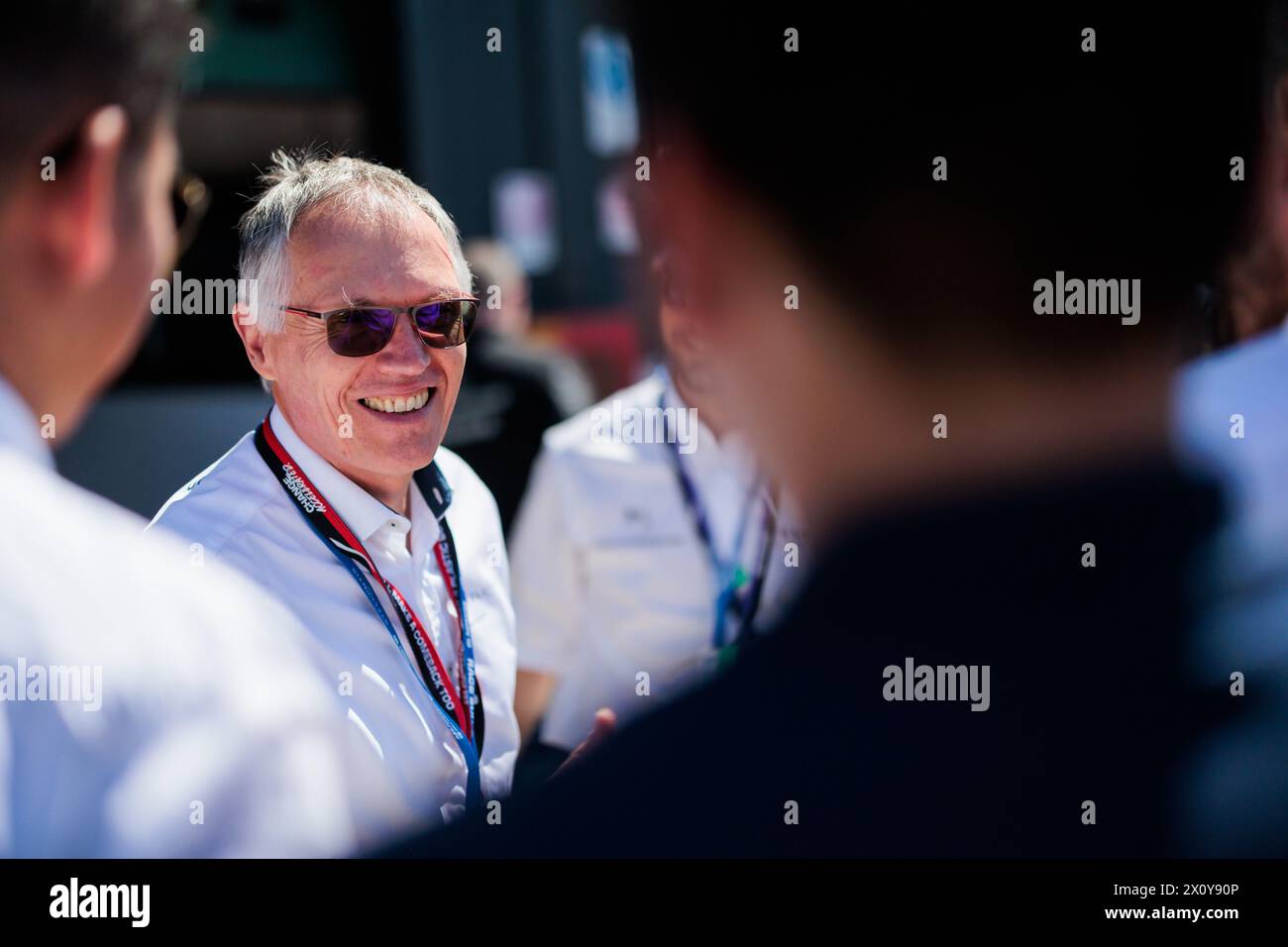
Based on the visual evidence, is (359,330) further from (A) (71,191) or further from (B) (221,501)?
(A) (71,191)

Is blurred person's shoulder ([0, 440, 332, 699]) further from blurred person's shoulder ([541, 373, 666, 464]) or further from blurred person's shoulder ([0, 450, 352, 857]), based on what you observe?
blurred person's shoulder ([541, 373, 666, 464])

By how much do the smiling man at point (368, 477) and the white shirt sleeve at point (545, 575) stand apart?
0.14m

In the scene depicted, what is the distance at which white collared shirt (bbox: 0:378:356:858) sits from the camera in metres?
0.90

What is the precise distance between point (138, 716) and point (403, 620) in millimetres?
870

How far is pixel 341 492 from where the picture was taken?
5.86 ft

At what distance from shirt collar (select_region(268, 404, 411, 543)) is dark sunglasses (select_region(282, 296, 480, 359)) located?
6.2 inches

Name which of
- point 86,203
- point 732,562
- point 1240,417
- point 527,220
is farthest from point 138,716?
point 527,220

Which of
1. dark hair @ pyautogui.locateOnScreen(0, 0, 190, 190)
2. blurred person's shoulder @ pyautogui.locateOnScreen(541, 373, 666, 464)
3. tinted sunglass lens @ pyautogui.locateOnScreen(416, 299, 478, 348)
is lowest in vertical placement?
blurred person's shoulder @ pyautogui.locateOnScreen(541, 373, 666, 464)

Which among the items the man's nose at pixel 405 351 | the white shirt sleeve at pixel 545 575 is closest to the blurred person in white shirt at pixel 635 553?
the white shirt sleeve at pixel 545 575

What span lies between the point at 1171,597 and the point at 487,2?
1.87 metres

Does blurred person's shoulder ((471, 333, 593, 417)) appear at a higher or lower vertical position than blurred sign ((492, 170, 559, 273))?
lower

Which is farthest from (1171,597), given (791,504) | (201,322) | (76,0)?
(201,322)

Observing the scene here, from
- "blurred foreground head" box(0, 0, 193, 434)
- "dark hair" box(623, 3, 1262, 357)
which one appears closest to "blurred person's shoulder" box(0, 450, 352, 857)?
"blurred foreground head" box(0, 0, 193, 434)

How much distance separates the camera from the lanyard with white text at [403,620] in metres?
1.75
